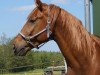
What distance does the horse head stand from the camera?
14.7 feet

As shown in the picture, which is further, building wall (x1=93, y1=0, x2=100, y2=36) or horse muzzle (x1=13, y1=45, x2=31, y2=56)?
building wall (x1=93, y1=0, x2=100, y2=36)

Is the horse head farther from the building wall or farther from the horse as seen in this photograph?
the building wall

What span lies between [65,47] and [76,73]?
0.37 meters

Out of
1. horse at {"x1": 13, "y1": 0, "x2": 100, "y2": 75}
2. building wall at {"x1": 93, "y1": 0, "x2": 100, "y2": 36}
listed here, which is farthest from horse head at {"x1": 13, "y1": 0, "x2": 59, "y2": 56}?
building wall at {"x1": 93, "y1": 0, "x2": 100, "y2": 36}

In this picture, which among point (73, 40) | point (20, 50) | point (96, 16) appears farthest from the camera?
point (96, 16)

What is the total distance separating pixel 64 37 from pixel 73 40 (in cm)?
13

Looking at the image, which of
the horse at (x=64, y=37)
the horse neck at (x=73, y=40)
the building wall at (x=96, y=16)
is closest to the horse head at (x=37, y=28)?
the horse at (x=64, y=37)

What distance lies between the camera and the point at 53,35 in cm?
455

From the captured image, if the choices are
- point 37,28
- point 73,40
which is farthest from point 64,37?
point 37,28

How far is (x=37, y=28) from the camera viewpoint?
14.7 ft

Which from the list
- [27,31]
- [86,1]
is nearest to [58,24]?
[27,31]

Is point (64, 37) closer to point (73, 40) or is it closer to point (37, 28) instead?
point (73, 40)

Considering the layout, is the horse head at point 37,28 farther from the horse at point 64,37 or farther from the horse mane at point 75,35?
the horse mane at point 75,35

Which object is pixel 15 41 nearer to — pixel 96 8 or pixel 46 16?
pixel 46 16
